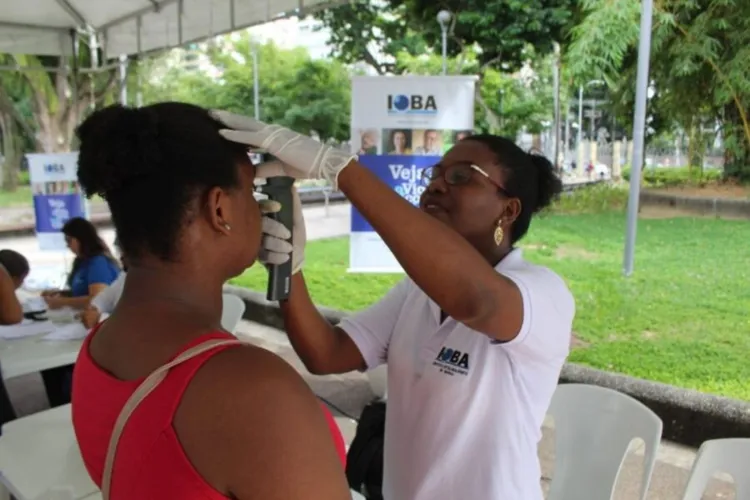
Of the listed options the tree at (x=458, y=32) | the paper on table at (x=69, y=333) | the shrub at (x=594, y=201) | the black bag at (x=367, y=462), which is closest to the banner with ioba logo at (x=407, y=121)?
the paper on table at (x=69, y=333)

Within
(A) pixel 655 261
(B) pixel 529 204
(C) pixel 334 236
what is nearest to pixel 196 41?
(B) pixel 529 204

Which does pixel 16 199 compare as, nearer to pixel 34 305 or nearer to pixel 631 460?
pixel 34 305

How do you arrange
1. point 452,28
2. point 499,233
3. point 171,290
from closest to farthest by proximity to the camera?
point 171,290, point 499,233, point 452,28

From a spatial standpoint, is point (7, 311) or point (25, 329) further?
point (25, 329)

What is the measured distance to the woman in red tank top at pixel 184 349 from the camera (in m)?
0.68

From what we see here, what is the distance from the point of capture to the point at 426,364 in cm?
129

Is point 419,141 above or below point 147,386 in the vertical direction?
above

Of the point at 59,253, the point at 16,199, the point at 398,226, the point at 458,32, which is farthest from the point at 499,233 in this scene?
the point at 16,199

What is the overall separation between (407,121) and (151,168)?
157 inches

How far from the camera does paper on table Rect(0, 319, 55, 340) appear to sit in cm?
303

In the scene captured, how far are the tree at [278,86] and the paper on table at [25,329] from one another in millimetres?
15030

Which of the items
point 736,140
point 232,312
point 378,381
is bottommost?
point 378,381

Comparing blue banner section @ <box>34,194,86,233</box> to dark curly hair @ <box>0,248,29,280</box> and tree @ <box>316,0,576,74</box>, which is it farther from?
tree @ <box>316,0,576,74</box>

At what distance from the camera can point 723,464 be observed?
66.6 inches
